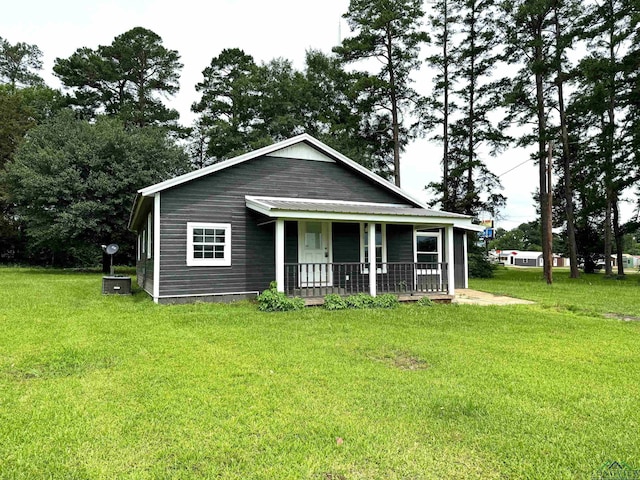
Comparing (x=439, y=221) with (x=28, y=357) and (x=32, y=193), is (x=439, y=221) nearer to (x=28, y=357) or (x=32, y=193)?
(x=28, y=357)

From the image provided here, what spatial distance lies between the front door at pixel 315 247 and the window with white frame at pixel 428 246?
15.5 feet

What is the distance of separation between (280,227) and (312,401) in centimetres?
651

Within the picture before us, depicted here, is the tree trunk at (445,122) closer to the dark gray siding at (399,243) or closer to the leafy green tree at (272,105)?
the leafy green tree at (272,105)

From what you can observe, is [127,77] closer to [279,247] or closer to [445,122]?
[445,122]

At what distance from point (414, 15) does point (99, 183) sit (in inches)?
819

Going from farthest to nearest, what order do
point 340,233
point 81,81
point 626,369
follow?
point 81,81
point 340,233
point 626,369

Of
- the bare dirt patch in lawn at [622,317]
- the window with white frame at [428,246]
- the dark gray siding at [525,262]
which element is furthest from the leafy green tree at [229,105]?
the dark gray siding at [525,262]

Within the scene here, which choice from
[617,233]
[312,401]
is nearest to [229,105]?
[617,233]

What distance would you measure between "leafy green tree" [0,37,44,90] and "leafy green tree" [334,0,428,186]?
30957mm

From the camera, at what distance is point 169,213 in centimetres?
1063

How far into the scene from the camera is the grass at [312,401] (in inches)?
111

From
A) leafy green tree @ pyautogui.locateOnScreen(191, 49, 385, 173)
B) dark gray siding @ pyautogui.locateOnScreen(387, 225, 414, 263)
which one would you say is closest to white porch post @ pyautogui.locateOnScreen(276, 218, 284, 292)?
dark gray siding @ pyautogui.locateOnScreen(387, 225, 414, 263)

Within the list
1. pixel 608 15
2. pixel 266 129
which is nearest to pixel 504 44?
pixel 608 15

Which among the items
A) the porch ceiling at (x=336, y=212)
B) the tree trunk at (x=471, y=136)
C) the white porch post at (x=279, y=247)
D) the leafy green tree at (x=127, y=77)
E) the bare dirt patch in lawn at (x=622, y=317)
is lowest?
the bare dirt patch in lawn at (x=622, y=317)
